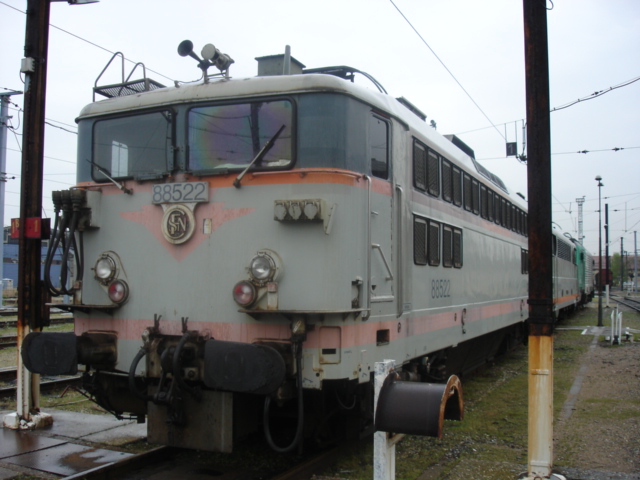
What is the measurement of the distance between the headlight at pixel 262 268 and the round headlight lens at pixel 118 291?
4.23ft

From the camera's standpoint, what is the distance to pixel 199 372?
5.38 metres

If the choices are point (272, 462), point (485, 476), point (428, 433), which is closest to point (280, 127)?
point (428, 433)

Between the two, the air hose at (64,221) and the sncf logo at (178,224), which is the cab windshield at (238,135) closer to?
the sncf logo at (178,224)

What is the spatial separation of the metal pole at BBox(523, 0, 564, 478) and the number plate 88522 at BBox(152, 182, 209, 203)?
287 cm

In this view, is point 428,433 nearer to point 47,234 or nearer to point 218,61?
point 218,61

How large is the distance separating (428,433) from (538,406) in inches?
72.4

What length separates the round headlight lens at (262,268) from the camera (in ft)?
17.3

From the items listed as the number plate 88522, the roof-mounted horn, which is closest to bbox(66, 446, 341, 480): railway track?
the number plate 88522

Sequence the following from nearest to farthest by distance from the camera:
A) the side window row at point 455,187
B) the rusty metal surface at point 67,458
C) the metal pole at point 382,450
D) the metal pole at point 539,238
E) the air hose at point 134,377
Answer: the metal pole at point 382,450, the air hose at point 134,377, the metal pole at point 539,238, the rusty metal surface at point 67,458, the side window row at point 455,187

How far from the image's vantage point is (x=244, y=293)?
526 cm

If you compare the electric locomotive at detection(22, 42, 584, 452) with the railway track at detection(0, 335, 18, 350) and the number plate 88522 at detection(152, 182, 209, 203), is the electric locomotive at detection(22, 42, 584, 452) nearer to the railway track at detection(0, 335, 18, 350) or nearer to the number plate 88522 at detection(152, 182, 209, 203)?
the number plate 88522 at detection(152, 182, 209, 203)

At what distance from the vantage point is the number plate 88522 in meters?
5.64

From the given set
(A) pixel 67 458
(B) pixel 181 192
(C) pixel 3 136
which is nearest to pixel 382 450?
(B) pixel 181 192

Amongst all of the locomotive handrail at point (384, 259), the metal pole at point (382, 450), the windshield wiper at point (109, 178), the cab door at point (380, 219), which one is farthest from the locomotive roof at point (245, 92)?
the metal pole at point (382, 450)
